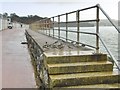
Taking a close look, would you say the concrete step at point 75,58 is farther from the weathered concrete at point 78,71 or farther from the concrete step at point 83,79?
the concrete step at point 83,79

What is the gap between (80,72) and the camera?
543 centimetres

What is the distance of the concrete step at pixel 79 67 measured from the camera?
5288mm

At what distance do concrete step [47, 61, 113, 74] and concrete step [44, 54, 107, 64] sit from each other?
15cm

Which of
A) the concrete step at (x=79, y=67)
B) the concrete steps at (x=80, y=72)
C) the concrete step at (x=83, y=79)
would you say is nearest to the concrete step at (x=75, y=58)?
the concrete steps at (x=80, y=72)

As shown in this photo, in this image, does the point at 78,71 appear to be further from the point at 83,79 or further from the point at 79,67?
the point at 83,79

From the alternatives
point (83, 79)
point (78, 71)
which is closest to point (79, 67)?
point (78, 71)

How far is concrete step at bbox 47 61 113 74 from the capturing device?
5.29 metres

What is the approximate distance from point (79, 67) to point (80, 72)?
0.10m

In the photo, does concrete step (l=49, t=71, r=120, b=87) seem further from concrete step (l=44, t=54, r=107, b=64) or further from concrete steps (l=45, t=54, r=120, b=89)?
concrete step (l=44, t=54, r=107, b=64)

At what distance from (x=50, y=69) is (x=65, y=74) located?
0.29 m

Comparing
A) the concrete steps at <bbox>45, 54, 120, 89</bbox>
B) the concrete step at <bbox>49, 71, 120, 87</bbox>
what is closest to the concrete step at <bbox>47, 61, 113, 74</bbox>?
the concrete steps at <bbox>45, 54, 120, 89</bbox>

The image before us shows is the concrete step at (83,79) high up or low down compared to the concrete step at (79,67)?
down

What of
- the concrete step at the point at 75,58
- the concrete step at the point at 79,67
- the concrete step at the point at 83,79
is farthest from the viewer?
the concrete step at the point at 75,58

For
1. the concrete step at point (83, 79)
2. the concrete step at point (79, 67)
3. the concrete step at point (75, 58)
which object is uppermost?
the concrete step at point (75, 58)
